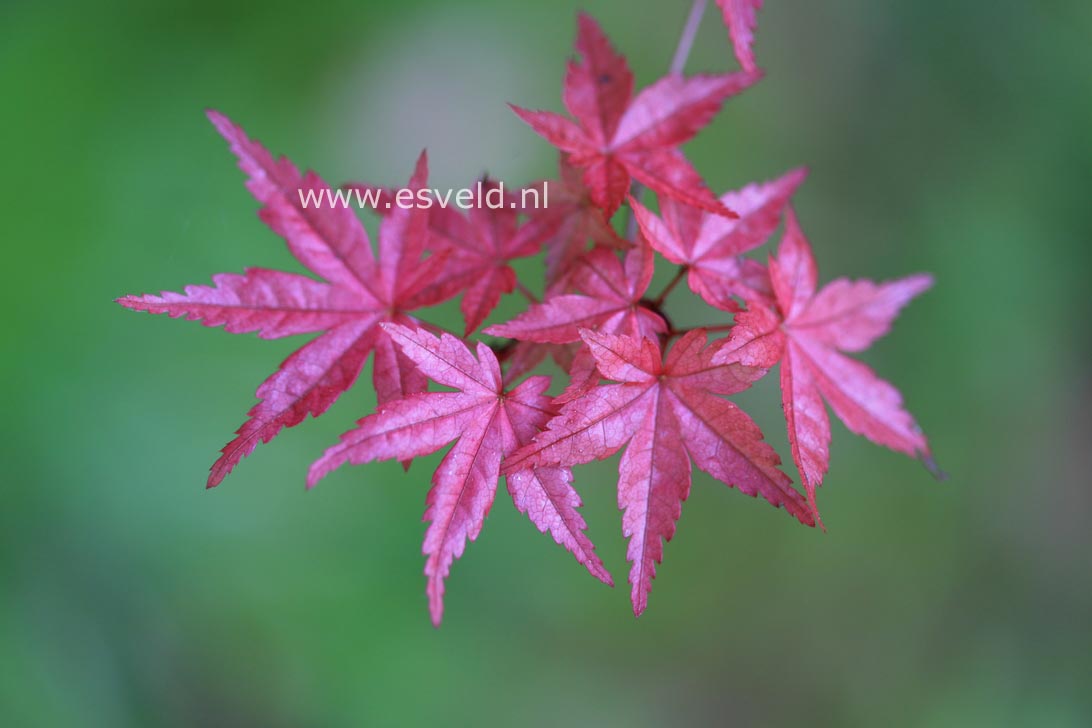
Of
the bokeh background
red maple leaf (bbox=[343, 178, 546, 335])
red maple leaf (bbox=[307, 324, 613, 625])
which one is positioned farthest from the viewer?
the bokeh background

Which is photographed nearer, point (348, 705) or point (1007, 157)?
point (348, 705)

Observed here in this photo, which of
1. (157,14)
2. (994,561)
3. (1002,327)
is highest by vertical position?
(157,14)

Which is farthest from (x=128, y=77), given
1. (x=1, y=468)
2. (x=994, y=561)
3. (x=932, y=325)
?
(x=994, y=561)

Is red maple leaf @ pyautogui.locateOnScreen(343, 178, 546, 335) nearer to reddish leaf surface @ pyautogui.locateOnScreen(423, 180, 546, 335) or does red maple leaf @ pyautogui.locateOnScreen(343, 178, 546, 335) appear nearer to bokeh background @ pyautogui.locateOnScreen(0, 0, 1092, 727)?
reddish leaf surface @ pyautogui.locateOnScreen(423, 180, 546, 335)

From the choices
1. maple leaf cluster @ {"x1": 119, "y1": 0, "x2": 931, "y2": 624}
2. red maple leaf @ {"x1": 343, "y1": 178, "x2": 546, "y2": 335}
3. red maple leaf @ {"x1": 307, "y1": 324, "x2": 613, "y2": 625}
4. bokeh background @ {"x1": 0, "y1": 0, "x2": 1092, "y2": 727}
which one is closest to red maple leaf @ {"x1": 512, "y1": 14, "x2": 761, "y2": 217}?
maple leaf cluster @ {"x1": 119, "y1": 0, "x2": 931, "y2": 624}

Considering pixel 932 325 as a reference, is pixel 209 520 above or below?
above

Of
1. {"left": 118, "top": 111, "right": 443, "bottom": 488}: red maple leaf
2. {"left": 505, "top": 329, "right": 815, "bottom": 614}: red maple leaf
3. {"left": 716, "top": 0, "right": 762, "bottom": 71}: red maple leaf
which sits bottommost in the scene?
{"left": 505, "top": 329, "right": 815, "bottom": 614}: red maple leaf

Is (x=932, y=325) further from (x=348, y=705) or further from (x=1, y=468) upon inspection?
(x=1, y=468)
